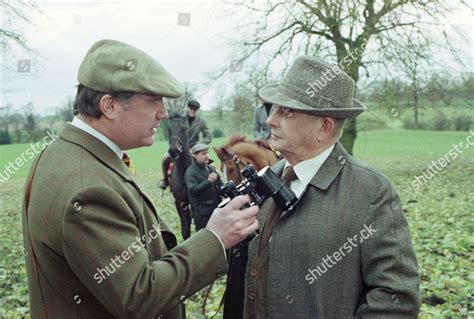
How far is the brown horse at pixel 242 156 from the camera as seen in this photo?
642 centimetres

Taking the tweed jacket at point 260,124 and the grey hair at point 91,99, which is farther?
the tweed jacket at point 260,124

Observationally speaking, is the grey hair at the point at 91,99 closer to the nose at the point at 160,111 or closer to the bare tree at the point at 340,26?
the nose at the point at 160,111

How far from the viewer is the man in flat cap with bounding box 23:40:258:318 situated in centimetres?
159

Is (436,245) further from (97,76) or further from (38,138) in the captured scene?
(38,138)

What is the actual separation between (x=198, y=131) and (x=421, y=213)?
15.3 feet

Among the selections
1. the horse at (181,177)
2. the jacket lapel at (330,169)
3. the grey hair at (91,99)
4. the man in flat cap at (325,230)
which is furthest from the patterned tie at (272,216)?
the horse at (181,177)

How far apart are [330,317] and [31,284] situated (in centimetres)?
110

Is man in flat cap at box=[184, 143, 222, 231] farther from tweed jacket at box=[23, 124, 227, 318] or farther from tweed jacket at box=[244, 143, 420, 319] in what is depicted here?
tweed jacket at box=[23, 124, 227, 318]

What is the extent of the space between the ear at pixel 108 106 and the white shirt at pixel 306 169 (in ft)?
2.72

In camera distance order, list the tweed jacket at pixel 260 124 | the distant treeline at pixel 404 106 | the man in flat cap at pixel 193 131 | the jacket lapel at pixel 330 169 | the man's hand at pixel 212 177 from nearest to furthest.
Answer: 1. the jacket lapel at pixel 330 169
2. the man's hand at pixel 212 177
3. the tweed jacket at pixel 260 124
4. the man in flat cap at pixel 193 131
5. the distant treeline at pixel 404 106

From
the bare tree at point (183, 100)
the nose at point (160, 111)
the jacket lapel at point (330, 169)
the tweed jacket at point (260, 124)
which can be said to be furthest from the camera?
the bare tree at point (183, 100)

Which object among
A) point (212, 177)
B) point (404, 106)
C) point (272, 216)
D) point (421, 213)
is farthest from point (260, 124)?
point (404, 106)

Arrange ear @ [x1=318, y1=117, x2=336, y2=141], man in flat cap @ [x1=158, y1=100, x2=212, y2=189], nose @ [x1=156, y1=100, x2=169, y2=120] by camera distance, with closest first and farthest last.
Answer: nose @ [x1=156, y1=100, x2=169, y2=120], ear @ [x1=318, y1=117, x2=336, y2=141], man in flat cap @ [x1=158, y1=100, x2=212, y2=189]

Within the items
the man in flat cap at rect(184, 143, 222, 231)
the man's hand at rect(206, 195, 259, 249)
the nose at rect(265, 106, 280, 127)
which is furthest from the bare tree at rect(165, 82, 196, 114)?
the man's hand at rect(206, 195, 259, 249)
